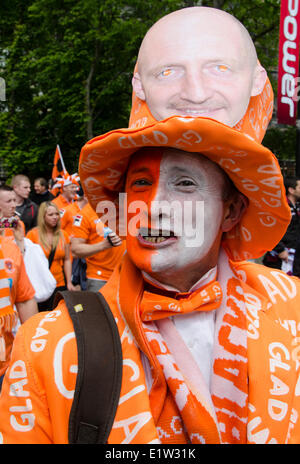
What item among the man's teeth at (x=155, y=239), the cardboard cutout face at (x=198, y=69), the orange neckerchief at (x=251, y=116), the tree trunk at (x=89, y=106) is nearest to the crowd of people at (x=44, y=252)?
the man's teeth at (x=155, y=239)

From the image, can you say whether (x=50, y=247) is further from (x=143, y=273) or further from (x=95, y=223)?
(x=143, y=273)

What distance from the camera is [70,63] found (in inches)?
589

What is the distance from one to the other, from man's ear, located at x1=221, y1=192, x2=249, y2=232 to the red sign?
7085 mm

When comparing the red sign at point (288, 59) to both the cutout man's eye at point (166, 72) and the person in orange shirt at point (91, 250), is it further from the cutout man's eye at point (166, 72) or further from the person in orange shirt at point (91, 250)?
the cutout man's eye at point (166, 72)

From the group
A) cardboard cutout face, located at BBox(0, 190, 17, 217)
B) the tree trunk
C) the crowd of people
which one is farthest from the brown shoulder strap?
the tree trunk

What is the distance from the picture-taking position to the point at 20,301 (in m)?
3.67

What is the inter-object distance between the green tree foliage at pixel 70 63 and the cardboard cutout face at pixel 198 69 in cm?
1136

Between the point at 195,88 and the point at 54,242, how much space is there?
464 cm

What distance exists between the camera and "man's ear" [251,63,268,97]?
5.81ft

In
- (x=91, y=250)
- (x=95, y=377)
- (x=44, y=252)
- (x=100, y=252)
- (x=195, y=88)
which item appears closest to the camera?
(x=95, y=377)

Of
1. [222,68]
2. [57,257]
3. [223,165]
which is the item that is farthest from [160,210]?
[57,257]

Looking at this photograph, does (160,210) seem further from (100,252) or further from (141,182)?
(100,252)

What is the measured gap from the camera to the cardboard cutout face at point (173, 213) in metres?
1.67
